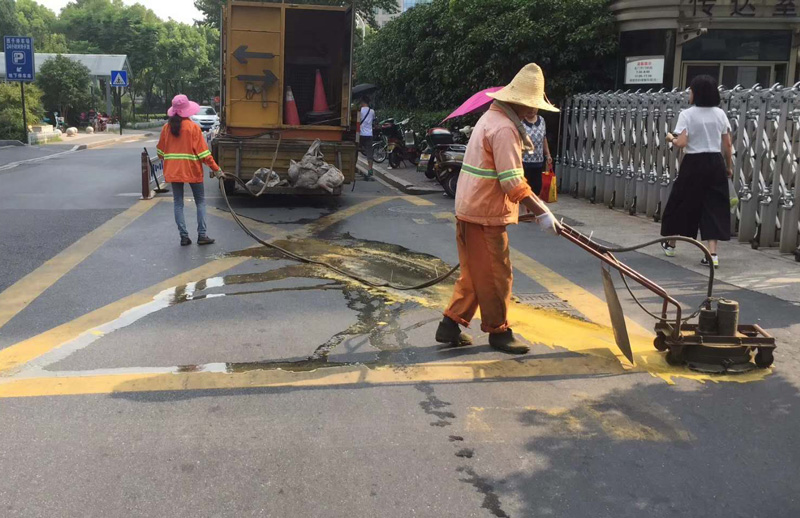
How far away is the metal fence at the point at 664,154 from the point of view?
8477 mm

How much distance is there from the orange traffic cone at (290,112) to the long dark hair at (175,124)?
15.9ft

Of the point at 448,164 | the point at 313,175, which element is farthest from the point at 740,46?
the point at 313,175

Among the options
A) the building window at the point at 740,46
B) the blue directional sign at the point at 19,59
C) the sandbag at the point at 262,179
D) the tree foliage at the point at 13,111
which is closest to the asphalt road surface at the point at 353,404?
the sandbag at the point at 262,179

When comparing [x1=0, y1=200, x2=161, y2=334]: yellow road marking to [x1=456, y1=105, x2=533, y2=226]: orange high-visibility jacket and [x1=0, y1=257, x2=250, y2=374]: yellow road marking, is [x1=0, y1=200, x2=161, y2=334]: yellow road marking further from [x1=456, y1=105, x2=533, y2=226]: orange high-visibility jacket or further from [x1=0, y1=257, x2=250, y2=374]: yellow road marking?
[x1=456, y1=105, x2=533, y2=226]: orange high-visibility jacket

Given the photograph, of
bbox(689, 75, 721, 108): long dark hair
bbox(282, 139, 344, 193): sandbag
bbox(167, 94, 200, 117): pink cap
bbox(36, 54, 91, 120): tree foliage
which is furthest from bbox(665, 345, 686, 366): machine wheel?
bbox(36, 54, 91, 120): tree foliage

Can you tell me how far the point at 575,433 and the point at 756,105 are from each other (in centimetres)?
641

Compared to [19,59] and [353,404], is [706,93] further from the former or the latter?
[19,59]

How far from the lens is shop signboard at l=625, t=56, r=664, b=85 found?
14.3 metres

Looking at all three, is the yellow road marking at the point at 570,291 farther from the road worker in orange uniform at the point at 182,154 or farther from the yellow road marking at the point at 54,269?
the yellow road marking at the point at 54,269

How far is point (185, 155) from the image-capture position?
8891 mm

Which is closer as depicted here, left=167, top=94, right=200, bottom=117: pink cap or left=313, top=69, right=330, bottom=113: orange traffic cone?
left=167, top=94, right=200, bottom=117: pink cap

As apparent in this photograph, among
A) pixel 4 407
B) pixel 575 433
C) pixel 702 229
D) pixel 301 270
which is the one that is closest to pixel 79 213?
pixel 301 270

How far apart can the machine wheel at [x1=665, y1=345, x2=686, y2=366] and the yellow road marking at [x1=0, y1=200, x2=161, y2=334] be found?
192 inches

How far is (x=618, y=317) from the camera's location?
498cm
